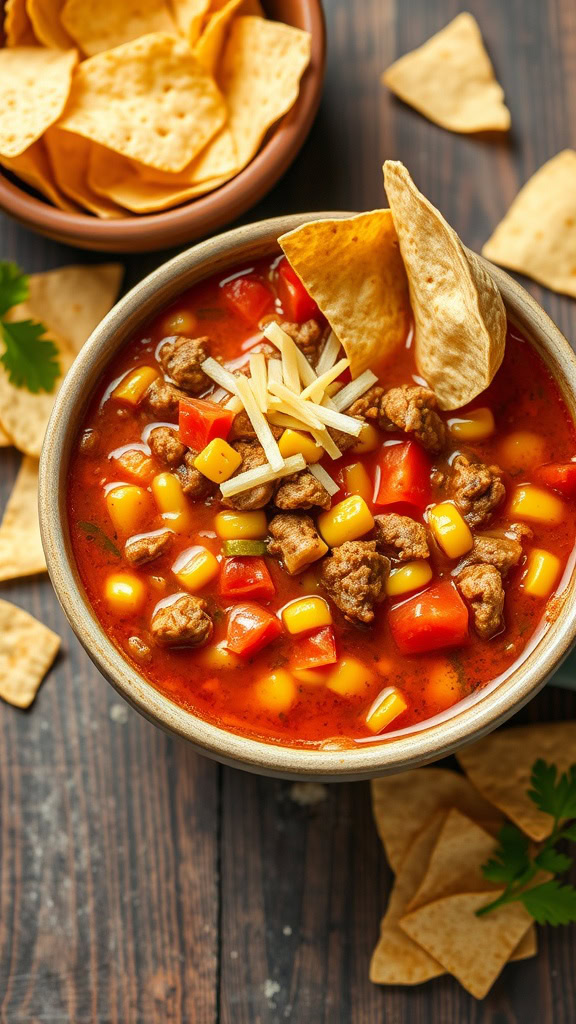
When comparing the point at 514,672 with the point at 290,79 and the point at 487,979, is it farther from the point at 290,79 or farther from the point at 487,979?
the point at 290,79

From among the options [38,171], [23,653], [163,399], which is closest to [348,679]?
[163,399]

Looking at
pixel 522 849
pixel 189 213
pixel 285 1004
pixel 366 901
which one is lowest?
pixel 285 1004

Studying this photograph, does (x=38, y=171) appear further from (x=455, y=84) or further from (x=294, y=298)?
(x=455, y=84)

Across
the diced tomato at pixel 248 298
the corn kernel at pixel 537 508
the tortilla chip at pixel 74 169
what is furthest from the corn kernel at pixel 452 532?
the tortilla chip at pixel 74 169

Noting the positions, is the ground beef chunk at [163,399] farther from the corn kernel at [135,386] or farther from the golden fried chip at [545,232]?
the golden fried chip at [545,232]

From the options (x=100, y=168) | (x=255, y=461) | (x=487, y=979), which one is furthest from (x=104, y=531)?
(x=487, y=979)

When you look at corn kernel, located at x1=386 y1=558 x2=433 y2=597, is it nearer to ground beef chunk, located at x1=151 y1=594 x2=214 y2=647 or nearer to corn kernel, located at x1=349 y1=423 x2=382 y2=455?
corn kernel, located at x1=349 y1=423 x2=382 y2=455
